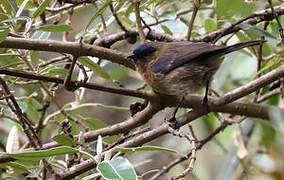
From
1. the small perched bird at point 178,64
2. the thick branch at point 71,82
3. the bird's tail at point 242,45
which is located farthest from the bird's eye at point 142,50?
the thick branch at point 71,82

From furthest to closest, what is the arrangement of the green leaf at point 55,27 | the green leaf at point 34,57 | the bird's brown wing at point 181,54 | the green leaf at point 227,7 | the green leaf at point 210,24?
the green leaf at point 210,24
the bird's brown wing at point 181,54
the green leaf at point 227,7
the green leaf at point 34,57
the green leaf at point 55,27

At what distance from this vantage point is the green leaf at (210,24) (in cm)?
311

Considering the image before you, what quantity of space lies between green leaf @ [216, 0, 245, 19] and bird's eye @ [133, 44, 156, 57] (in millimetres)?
589

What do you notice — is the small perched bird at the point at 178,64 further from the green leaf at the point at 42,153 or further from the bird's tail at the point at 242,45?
the green leaf at the point at 42,153

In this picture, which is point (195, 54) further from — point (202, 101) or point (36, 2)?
point (36, 2)

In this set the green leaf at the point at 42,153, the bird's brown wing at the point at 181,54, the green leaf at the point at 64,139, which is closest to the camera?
the green leaf at the point at 42,153

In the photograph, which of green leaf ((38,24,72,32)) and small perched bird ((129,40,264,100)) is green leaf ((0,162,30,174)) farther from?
small perched bird ((129,40,264,100))

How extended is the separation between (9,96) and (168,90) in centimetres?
109

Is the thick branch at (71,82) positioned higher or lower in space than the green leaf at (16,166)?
higher

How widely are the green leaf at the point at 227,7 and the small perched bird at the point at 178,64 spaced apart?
0.70 feet

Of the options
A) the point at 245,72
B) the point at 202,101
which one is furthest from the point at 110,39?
the point at 245,72

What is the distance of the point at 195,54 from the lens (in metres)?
3.04

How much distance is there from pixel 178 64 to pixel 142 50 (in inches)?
10.9

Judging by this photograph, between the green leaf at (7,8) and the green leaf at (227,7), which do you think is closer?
the green leaf at (7,8)
